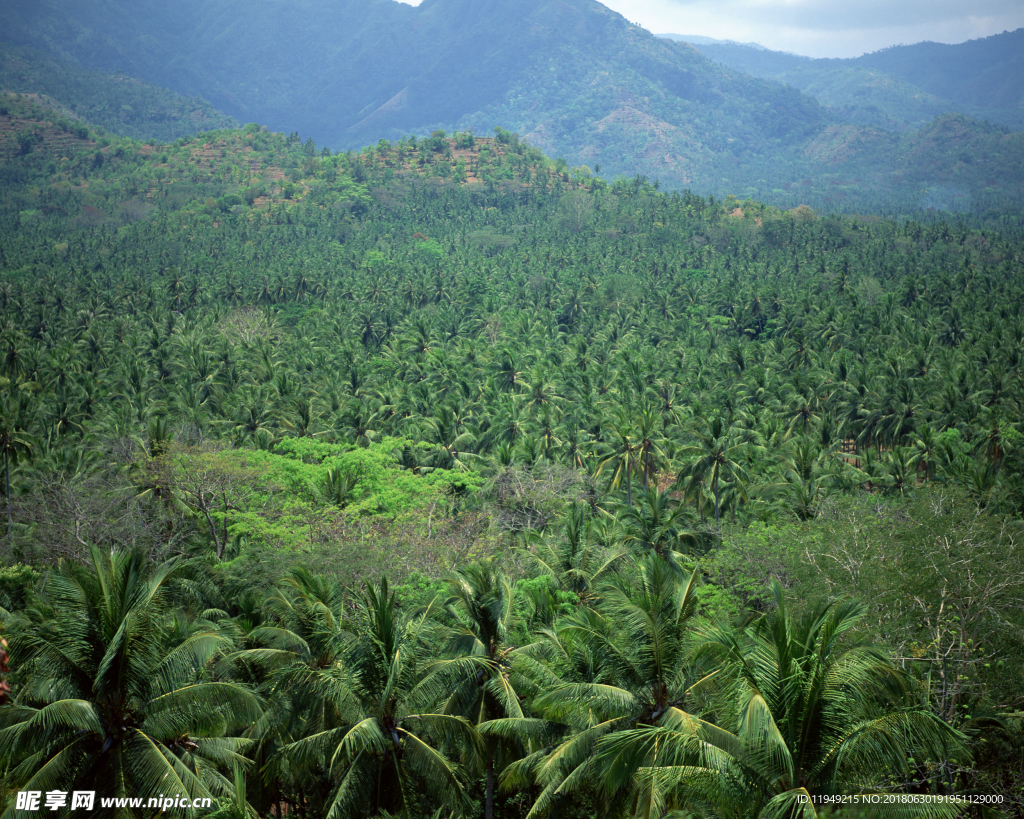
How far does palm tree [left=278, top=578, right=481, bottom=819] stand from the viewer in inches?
648

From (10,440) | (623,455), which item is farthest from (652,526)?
(10,440)

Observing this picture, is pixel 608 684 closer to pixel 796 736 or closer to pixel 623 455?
pixel 796 736

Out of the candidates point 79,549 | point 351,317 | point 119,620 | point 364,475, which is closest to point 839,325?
point 351,317

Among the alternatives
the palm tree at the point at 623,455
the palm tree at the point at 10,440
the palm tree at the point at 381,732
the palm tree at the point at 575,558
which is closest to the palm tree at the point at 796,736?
the palm tree at the point at 381,732

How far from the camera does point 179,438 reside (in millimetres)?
47031

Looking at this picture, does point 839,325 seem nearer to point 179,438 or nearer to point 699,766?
point 179,438

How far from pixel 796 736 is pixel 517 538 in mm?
28573

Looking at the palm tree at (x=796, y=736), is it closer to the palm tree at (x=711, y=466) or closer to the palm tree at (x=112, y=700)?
the palm tree at (x=112, y=700)

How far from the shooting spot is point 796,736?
12.5m

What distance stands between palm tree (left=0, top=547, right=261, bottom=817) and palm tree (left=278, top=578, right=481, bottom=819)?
2.04 m

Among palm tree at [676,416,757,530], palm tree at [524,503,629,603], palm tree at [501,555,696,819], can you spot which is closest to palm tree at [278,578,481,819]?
palm tree at [501,555,696,819]

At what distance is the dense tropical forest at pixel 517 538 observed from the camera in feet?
46.5

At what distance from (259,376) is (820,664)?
67.9 m

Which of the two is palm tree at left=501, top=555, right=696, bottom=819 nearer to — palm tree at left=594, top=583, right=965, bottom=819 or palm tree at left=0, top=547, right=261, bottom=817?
palm tree at left=594, top=583, right=965, bottom=819
